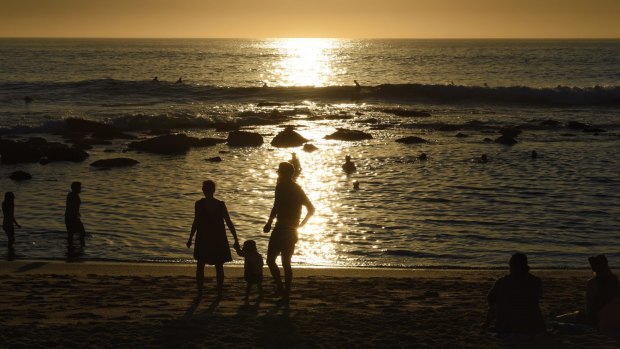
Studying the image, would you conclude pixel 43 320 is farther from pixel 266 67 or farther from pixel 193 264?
pixel 266 67

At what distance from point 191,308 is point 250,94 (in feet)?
208

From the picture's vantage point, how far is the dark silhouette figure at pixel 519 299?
1016 centimetres

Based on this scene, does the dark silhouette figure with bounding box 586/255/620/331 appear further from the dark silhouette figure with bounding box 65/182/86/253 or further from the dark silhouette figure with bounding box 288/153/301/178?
the dark silhouette figure with bounding box 288/153/301/178

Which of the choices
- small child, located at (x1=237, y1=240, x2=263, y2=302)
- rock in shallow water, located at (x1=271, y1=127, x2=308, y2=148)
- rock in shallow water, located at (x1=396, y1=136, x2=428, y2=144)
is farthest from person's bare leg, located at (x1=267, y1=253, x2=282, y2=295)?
rock in shallow water, located at (x1=396, y1=136, x2=428, y2=144)

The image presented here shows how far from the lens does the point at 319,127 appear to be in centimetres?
5009

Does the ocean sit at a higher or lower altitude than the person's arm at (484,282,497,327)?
A: higher

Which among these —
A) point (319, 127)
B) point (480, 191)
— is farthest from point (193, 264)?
point (319, 127)

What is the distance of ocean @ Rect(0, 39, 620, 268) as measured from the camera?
60.2ft

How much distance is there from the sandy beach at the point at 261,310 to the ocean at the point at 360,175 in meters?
1.91

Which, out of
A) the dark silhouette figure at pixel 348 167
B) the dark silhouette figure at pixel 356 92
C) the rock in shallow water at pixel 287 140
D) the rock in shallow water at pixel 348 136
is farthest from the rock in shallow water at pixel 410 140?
the dark silhouette figure at pixel 356 92

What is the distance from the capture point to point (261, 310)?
38.1 feet

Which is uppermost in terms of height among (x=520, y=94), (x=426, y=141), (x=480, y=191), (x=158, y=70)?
(x=158, y=70)

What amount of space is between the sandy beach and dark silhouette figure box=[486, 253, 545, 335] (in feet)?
0.71

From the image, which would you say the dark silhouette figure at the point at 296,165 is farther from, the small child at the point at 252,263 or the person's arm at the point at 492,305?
the person's arm at the point at 492,305
